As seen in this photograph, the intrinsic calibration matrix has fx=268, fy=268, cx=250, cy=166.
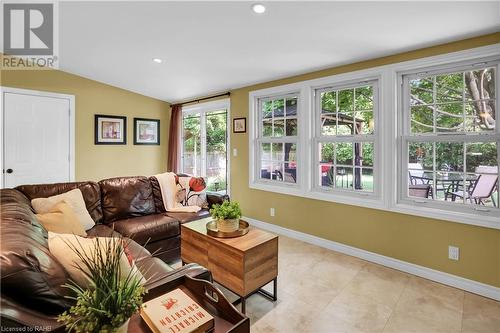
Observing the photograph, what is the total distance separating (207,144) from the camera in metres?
5.22

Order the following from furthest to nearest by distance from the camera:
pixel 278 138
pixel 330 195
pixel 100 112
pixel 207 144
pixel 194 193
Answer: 1. pixel 207 144
2. pixel 100 112
3. pixel 278 138
4. pixel 194 193
5. pixel 330 195

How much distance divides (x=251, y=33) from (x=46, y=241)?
2.39 meters

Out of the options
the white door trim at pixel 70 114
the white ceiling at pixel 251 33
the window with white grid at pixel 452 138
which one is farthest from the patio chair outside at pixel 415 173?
the white door trim at pixel 70 114

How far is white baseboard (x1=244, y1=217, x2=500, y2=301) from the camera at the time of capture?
2.34 m

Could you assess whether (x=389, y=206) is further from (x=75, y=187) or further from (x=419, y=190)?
(x=75, y=187)

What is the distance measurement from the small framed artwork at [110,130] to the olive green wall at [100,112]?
0.07 metres

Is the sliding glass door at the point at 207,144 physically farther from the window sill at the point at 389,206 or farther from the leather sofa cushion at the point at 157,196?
the leather sofa cushion at the point at 157,196

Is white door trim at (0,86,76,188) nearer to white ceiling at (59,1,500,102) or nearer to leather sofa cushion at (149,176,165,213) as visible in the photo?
white ceiling at (59,1,500,102)

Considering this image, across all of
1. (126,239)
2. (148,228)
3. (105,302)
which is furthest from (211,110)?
(105,302)

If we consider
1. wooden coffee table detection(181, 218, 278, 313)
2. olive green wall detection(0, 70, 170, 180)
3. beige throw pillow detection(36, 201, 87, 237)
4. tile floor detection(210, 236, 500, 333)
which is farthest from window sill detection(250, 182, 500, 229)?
olive green wall detection(0, 70, 170, 180)

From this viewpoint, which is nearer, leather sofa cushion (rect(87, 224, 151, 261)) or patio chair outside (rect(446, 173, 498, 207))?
leather sofa cushion (rect(87, 224, 151, 261))

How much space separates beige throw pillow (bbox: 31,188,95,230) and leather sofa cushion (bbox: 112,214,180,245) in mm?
255

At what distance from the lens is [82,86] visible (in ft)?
14.8

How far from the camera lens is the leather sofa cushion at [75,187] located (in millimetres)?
2508
